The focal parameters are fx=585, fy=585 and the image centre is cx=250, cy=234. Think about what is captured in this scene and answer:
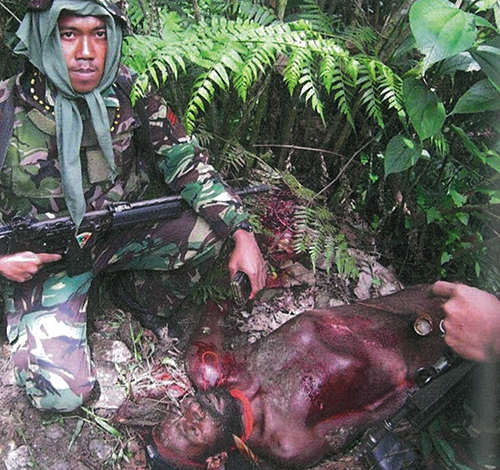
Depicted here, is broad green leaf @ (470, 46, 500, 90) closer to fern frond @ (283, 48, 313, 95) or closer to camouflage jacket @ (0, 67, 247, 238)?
fern frond @ (283, 48, 313, 95)

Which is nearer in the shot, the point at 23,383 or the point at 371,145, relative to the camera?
the point at 23,383

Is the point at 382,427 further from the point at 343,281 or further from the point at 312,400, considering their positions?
the point at 343,281

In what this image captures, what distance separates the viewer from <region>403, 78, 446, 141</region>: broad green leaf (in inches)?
111

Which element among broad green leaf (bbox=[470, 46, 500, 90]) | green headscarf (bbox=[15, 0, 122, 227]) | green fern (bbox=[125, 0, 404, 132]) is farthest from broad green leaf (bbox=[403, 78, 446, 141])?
green headscarf (bbox=[15, 0, 122, 227])

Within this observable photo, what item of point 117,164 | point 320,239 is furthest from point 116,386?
point 320,239

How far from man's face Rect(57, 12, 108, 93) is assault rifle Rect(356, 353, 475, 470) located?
203cm

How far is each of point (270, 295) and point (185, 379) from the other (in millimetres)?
783

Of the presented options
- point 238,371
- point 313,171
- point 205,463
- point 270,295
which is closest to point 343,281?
point 270,295

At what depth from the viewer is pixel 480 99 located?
2814mm

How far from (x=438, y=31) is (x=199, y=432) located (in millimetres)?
1988

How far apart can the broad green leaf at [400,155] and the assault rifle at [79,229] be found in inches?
45.3

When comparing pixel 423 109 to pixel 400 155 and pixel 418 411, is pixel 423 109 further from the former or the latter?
pixel 418 411

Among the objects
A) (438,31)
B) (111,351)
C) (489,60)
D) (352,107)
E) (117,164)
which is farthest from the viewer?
(352,107)

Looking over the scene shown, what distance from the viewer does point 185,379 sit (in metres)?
3.17
